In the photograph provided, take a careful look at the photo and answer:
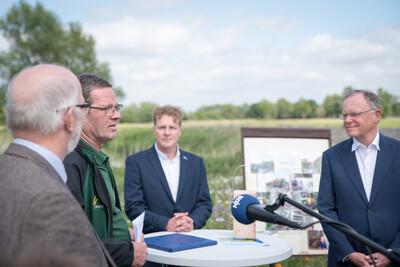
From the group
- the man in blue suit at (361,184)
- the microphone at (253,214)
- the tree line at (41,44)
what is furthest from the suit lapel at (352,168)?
the tree line at (41,44)

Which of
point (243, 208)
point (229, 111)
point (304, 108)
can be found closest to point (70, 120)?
point (243, 208)

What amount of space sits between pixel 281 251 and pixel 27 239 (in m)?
2.03

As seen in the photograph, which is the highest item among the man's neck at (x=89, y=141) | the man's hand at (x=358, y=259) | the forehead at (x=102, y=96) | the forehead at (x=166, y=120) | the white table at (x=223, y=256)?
the forehead at (x=102, y=96)

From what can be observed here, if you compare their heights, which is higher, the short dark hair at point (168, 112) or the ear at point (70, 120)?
the short dark hair at point (168, 112)

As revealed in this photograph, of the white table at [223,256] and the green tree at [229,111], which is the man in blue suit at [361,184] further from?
the green tree at [229,111]

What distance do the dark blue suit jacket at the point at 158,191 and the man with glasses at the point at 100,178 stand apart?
1080 mm

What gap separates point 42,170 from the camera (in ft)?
5.41

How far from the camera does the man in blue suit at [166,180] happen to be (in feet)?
13.9

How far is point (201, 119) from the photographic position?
560 inches

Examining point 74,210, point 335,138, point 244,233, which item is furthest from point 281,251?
point 335,138

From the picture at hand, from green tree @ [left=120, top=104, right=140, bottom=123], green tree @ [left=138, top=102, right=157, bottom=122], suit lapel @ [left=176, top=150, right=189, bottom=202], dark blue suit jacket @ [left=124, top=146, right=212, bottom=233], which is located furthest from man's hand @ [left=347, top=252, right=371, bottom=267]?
green tree @ [left=120, top=104, right=140, bottom=123]

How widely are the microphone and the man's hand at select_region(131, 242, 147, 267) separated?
0.96 m

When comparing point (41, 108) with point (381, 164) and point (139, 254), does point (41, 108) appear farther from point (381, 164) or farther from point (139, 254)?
point (381, 164)

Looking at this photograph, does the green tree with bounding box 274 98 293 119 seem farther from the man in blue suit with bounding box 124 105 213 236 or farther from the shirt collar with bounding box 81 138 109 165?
the shirt collar with bounding box 81 138 109 165
